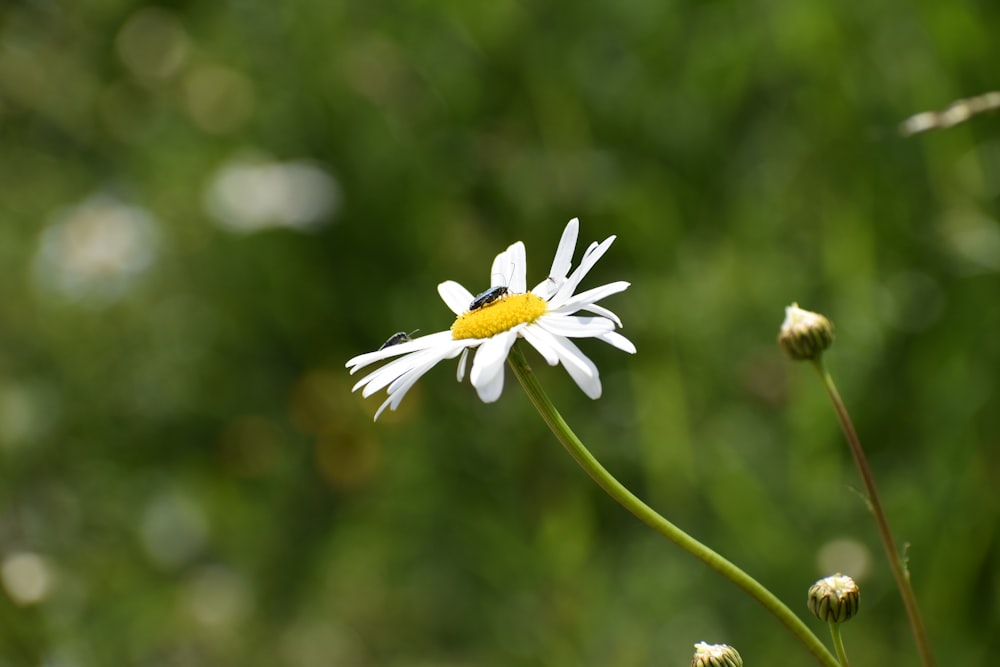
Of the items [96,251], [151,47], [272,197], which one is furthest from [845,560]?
[151,47]

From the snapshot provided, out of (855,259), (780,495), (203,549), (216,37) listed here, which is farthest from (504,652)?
(216,37)

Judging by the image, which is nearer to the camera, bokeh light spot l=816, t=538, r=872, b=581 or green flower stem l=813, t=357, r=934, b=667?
green flower stem l=813, t=357, r=934, b=667

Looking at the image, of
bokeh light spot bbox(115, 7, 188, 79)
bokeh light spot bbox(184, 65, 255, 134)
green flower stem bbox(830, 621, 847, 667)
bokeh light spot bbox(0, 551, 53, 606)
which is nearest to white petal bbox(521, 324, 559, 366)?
green flower stem bbox(830, 621, 847, 667)

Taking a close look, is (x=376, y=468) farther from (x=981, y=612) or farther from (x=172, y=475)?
(x=981, y=612)

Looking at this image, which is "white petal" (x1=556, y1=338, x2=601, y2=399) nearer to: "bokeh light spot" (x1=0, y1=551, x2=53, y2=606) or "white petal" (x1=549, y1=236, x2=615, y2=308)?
"white petal" (x1=549, y1=236, x2=615, y2=308)

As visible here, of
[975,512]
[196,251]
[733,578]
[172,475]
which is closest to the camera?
[733,578]

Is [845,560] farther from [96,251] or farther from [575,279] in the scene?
[96,251]

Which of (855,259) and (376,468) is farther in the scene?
(376,468)
